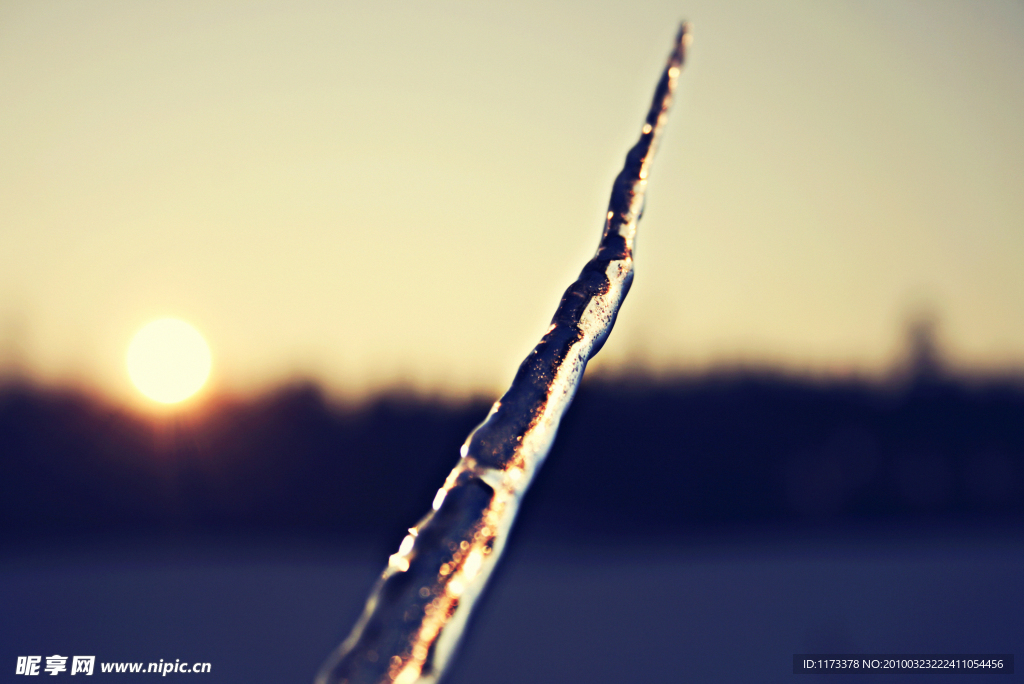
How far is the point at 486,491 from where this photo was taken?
105 cm

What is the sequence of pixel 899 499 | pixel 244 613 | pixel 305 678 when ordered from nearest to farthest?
pixel 305 678 < pixel 244 613 < pixel 899 499

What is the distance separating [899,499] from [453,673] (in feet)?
67.6

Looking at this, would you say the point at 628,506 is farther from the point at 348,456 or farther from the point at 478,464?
the point at 478,464

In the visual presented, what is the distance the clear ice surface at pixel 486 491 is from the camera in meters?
0.88

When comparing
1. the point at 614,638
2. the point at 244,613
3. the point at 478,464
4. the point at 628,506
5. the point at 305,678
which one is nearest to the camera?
the point at 478,464

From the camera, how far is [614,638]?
13125 millimetres

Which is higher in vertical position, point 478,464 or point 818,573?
point 478,464

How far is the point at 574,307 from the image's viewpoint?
129 centimetres

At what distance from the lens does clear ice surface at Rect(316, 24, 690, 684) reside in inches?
34.8

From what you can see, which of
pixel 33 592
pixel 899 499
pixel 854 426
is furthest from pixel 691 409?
pixel 33 592

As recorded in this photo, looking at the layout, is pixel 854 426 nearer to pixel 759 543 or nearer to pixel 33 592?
pixel 759 543

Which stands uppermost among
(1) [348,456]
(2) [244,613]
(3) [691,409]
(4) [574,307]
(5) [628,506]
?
(4) [574,307]

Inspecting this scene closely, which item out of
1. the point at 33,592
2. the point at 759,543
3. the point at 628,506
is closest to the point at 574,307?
the point at 628,506

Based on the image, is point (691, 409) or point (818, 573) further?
point (818, 573)
